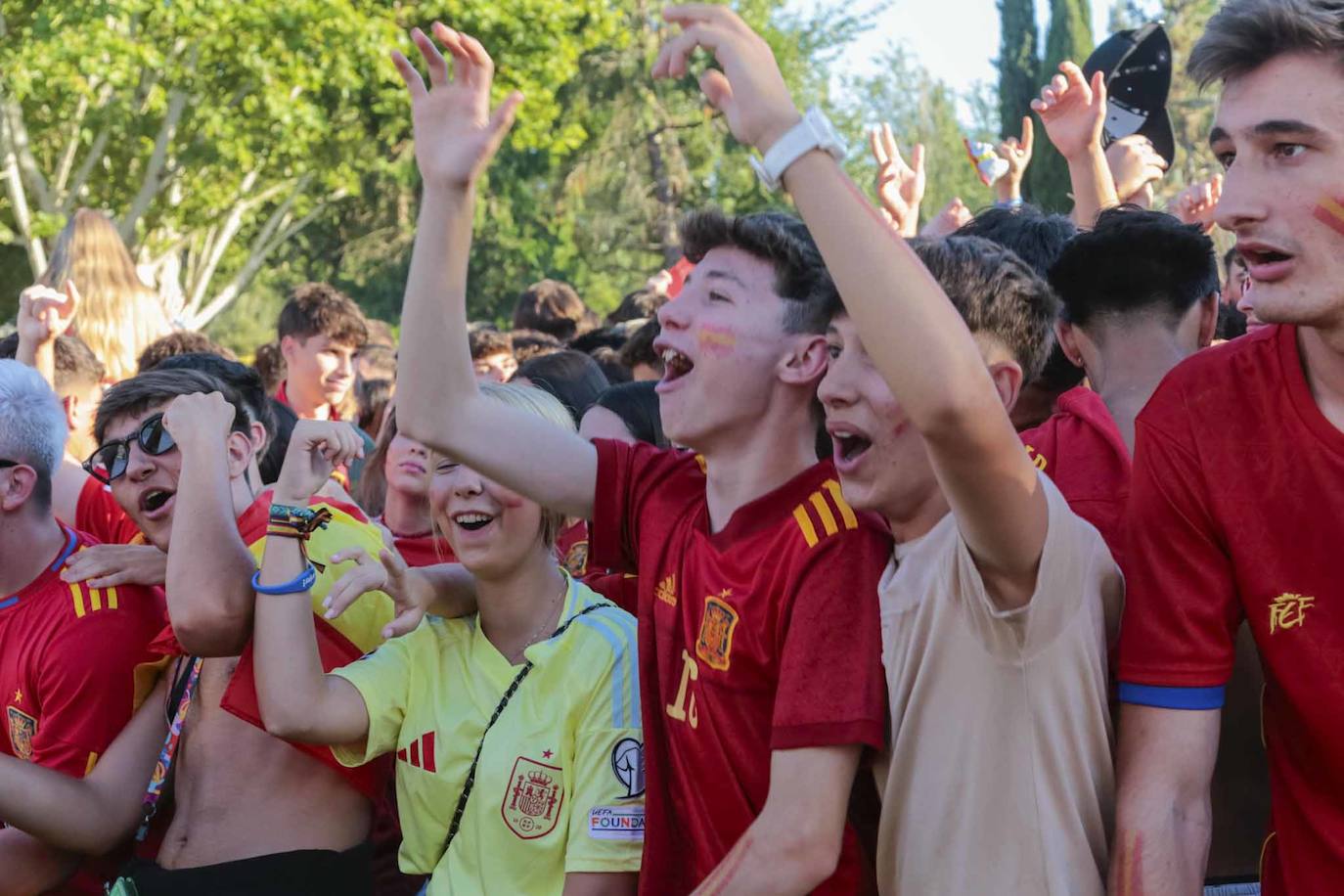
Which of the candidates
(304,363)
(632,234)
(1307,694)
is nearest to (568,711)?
(1307,694)

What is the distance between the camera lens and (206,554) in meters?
3.55

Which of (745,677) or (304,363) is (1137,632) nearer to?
(745,677)

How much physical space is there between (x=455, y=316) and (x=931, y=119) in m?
62.6

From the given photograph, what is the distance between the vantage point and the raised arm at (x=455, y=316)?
2.89m

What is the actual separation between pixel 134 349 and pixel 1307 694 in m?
6.50

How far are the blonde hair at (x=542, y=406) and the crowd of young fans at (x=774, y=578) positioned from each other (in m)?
0.02

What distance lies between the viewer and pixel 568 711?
130 inches

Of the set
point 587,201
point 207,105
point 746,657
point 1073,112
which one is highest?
point 587,201

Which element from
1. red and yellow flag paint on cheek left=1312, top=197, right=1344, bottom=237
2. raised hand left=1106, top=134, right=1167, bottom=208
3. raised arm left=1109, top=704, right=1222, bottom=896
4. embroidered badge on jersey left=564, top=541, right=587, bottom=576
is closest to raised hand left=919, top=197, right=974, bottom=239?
raised hand left=1106, top=134, right=1167, bottom=208

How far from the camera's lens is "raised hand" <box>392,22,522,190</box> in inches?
113

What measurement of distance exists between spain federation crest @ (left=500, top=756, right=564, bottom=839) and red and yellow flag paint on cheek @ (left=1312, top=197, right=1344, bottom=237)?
6.31 feet

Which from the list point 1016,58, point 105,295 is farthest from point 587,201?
point 105,295

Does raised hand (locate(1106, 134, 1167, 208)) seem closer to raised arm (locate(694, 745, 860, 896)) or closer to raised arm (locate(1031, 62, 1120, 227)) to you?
raised arm (locate(1031, 62, 1120, 227))

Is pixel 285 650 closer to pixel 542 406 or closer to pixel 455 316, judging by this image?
pixel 542 406
